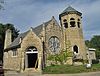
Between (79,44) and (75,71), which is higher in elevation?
(79,44)

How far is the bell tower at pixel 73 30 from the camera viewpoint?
162 ft

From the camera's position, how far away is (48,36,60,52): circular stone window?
48006mm

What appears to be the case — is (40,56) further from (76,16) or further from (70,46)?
(76,16)

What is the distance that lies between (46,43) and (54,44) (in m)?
2.20

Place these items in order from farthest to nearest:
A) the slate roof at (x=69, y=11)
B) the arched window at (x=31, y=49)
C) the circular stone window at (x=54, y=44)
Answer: the slate roof at (x=69, y=11) < the circular stone window at (x=54, y=44) < the arched window at (x=31, y=49)

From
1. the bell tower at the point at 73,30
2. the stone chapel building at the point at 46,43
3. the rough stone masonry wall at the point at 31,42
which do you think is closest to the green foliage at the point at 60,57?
the stone chapel building at the point at 46,43

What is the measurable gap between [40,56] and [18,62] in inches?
187

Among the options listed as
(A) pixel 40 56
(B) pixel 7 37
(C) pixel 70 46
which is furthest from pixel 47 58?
(B) pixel 7 37

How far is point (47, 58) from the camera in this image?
4631 cm

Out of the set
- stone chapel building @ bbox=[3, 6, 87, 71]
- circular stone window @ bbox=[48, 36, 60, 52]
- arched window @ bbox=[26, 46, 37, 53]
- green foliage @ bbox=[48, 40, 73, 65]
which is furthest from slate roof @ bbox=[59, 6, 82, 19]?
arched window @ bbox=[26, 46, 37, 53]

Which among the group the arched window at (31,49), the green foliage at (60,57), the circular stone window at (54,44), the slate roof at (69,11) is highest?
the slate roof at (69,11)

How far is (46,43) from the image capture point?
4722 cm

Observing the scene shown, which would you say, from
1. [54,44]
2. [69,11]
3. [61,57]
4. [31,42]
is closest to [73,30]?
[69,11]

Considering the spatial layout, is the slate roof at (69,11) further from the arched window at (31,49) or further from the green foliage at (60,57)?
the arched window at (31,49)
